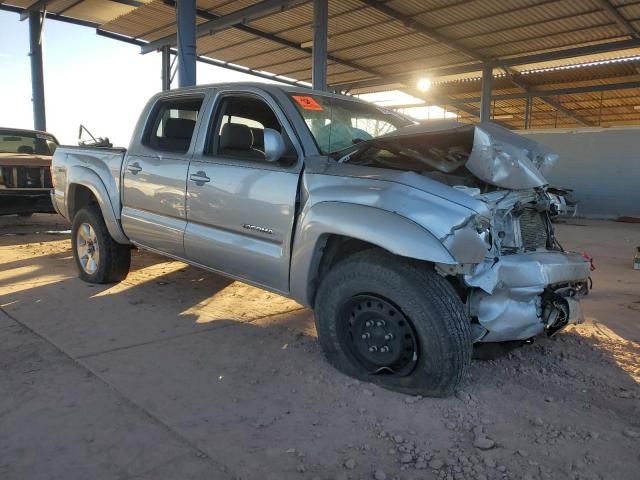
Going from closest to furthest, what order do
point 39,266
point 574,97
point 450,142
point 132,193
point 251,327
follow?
point 450,142 → point 251,327 → point 132,193 → point 39,266 → point 574,97

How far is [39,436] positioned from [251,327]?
6.23 ft

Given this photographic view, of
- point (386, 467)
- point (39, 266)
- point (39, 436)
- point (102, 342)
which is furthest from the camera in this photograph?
point (39, 266)

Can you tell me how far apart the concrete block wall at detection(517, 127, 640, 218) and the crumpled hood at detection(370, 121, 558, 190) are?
14416 millimetres

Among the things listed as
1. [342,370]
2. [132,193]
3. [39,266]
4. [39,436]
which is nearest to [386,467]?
[342,370]

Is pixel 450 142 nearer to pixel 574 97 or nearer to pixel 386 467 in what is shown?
pixel 386 467

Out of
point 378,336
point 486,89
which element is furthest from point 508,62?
point 378,336

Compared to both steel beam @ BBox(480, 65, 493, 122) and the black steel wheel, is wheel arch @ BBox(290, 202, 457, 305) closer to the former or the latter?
the black steel wheel

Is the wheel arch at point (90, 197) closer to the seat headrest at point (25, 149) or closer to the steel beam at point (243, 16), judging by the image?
the seat headrest at point (25, 149)

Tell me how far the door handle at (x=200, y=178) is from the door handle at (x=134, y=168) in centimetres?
81

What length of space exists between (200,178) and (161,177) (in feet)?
1.82

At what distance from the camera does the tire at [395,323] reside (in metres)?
2.73

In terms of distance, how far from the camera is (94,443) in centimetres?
240

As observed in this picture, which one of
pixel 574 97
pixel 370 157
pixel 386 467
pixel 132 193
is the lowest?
pixel 386 467

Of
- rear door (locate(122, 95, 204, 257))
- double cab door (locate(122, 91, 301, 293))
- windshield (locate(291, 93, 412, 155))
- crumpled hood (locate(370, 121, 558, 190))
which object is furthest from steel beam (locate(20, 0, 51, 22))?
crumpled hood (locate(370, 121, 558, 190))
